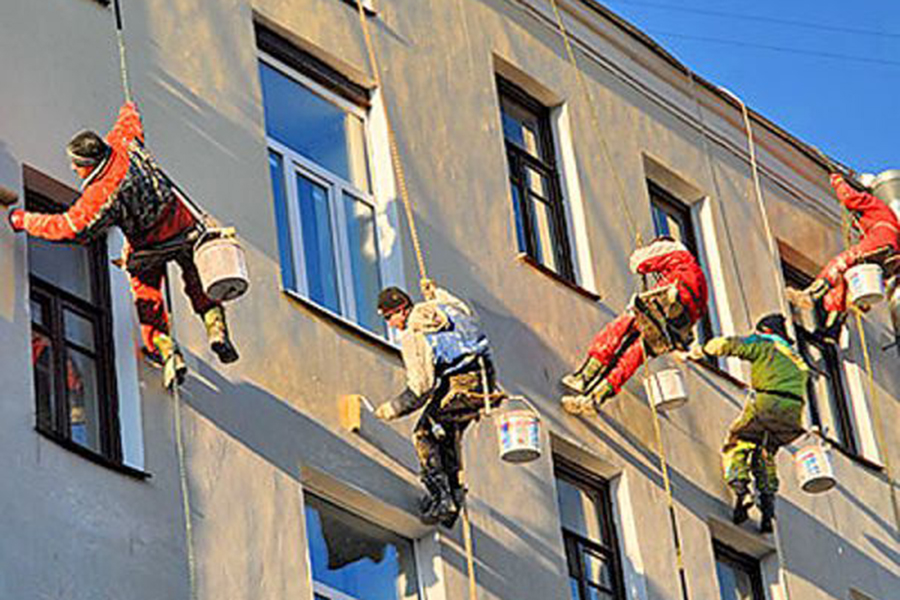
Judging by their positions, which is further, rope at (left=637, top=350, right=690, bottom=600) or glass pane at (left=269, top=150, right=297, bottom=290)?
rope at (left=637, top=350, right=690, bottom=600)

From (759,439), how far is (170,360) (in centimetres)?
643

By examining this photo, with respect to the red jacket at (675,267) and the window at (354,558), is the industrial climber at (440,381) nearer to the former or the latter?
the window at (354,558)

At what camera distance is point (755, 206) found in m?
23.6

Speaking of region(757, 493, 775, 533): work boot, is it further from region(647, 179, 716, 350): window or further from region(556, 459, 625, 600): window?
region(647, 179, 716, 350): window

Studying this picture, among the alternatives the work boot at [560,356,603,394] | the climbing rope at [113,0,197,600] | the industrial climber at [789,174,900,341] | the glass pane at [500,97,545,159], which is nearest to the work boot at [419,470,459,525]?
the climbing rope at [113,0,197,600]

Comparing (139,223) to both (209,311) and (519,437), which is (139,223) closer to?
(209,311)

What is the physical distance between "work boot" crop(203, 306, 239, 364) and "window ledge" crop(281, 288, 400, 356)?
4.45 feet

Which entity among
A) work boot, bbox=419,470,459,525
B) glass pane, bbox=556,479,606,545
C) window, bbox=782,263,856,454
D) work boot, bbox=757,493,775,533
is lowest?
work boot, bbox=419,470,459,525

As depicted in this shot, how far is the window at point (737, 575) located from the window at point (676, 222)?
2042 millimetres

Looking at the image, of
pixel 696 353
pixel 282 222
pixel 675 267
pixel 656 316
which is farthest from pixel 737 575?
pixel 282 222

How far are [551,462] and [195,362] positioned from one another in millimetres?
3671

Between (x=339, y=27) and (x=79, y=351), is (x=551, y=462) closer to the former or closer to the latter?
(x=339, y=27)

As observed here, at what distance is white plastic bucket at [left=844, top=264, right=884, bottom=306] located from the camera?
2297 cm

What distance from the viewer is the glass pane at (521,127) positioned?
2097 centimetres
